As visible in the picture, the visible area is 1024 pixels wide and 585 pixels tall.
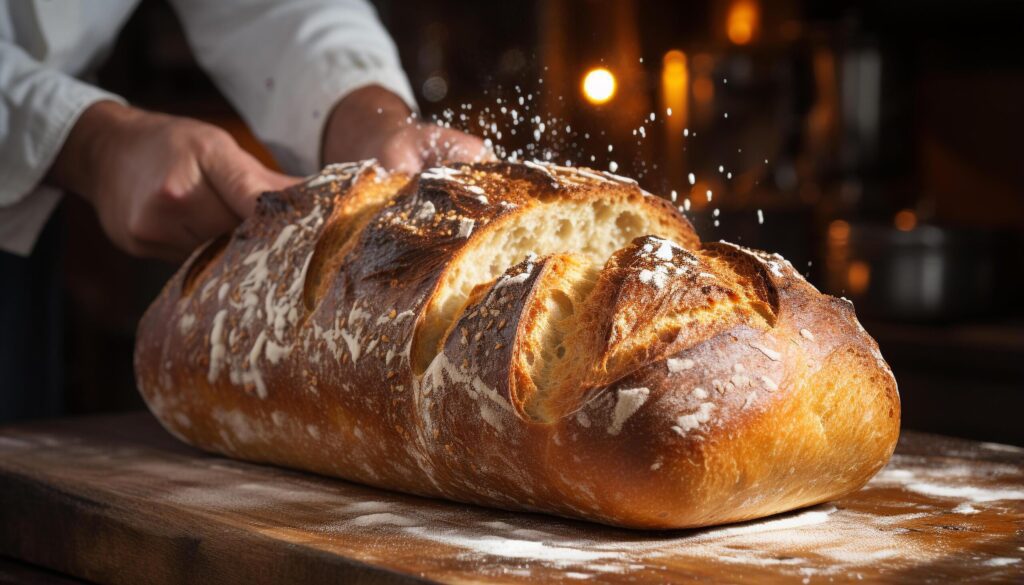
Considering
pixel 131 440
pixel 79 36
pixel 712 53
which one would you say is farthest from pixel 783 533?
pixel 712 53

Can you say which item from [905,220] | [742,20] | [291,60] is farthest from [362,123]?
[742,20]

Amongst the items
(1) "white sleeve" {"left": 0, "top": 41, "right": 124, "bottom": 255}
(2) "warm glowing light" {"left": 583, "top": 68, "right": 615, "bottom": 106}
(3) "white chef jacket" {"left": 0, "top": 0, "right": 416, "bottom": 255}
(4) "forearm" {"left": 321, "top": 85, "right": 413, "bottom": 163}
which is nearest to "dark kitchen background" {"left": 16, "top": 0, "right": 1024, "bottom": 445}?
(2) "warm glowing light" {"left": 583, "top": 68, "right": 615, "bottom": 106}

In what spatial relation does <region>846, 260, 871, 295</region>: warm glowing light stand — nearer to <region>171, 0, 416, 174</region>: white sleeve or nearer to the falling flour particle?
<region>171, 0, 416, 174</region>: white sleeve

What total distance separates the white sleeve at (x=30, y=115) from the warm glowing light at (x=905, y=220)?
1966 millimetres

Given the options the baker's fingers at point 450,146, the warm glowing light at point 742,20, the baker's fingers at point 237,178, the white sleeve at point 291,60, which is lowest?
the baker's fingers at point 237,178

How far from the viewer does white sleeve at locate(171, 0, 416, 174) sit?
188 cm

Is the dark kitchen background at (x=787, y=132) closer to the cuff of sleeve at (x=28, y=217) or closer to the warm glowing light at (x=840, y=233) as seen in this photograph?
the warm glowing light at (x=840, y=233)

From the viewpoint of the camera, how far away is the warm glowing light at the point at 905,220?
2.92 metres

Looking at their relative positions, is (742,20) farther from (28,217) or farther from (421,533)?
(421,533)

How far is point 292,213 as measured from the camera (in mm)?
1402

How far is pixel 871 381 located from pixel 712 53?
112 inches

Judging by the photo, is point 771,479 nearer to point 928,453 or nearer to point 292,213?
point 928,453

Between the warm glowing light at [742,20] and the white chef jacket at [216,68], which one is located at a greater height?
the warm glowing light at [742,20]

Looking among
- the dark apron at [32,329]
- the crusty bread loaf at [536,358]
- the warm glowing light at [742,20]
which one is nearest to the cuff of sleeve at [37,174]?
the dark apron at [32,329]
